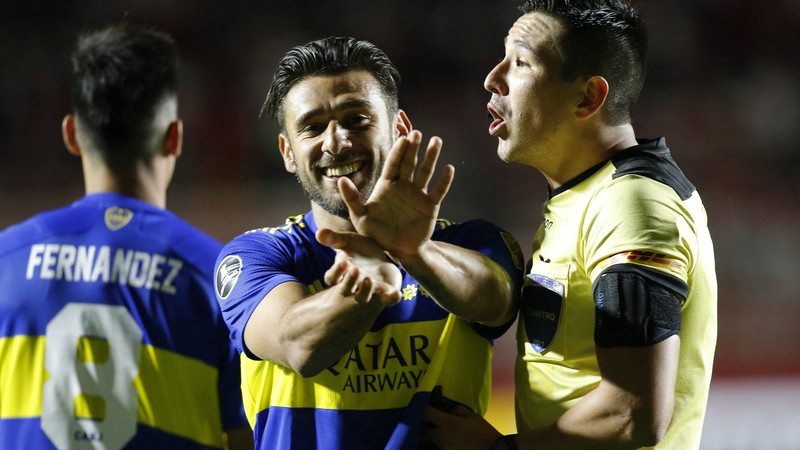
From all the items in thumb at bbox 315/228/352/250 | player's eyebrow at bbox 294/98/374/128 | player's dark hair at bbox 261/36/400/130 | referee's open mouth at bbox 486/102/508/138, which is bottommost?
thumb at bbox 315/228/352/250

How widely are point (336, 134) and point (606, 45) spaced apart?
86 cm

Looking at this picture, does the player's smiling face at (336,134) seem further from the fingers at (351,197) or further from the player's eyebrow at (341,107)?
the fingers at (351,197)

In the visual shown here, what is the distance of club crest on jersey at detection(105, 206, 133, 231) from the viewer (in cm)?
290

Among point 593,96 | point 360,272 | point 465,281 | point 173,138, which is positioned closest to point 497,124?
point 593,96

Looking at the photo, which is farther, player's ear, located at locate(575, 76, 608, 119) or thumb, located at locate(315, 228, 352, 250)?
player's ear, located at locate(575, 76, 608, 119)

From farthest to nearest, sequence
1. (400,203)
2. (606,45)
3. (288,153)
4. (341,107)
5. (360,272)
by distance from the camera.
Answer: (288,153) → (341,107) → (606,45) → (400,203) → (360,272)

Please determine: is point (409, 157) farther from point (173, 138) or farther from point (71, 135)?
point (71, 135)

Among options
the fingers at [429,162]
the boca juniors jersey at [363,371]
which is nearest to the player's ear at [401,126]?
the boca juniors jersey at [363,371]

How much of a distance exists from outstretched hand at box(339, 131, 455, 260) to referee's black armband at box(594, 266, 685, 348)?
1.57 feet

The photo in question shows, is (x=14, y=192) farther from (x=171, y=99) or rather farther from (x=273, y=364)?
(x=273, y=364)

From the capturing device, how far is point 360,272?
2127 mm

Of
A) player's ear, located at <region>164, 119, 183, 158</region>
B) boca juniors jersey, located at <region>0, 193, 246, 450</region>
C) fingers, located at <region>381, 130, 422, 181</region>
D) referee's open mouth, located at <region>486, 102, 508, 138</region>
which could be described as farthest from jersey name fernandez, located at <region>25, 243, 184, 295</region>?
referee's open mouth, located at <region>486, 102, 508, 138</region>

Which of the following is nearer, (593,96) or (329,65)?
(593,96)

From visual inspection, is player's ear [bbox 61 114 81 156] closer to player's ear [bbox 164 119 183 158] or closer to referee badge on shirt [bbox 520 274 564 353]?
player's ear [bbox 164 119 183 158]
